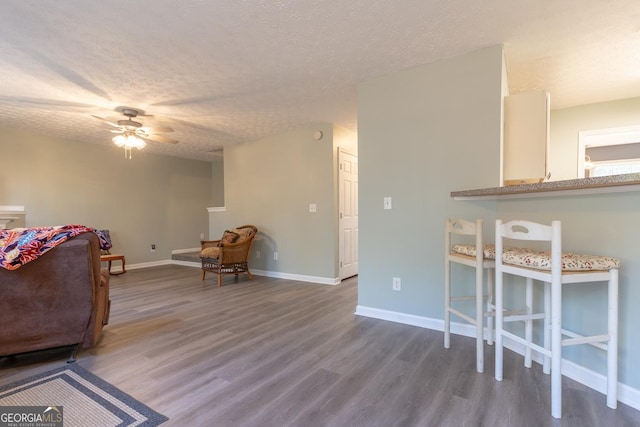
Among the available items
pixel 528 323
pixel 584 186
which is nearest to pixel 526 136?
pixel 584 186

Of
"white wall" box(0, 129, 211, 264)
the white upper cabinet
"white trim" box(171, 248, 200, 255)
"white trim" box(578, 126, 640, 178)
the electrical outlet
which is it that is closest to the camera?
the white upper cabinet

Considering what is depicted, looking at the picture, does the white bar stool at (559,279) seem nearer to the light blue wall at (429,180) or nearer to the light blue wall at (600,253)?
the light blue wall at (600,253)

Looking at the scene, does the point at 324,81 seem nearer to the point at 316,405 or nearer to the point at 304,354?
the point at 304,354

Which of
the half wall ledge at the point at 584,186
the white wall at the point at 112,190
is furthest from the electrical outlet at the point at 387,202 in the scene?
the white wall at the point at 112,190

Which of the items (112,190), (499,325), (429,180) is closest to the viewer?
(499,325)

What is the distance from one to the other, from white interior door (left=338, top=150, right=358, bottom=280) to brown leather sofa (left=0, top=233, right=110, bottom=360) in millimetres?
3013

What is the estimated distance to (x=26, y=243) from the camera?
185cm

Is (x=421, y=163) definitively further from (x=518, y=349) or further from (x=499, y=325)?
(x=518, y=349)

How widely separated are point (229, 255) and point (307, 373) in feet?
9.06

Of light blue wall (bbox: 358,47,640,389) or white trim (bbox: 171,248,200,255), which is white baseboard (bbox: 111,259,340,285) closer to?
white trim (bbox: 171,248,200,255)

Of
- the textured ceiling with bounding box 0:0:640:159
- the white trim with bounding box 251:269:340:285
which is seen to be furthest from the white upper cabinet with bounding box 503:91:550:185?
the white trim with bounding box 251:269:340:285

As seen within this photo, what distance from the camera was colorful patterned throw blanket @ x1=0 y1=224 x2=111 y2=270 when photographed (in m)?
1.80

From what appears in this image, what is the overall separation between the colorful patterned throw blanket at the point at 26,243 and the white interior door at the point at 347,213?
3130 mm

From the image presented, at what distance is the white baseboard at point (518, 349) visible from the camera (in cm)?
157
